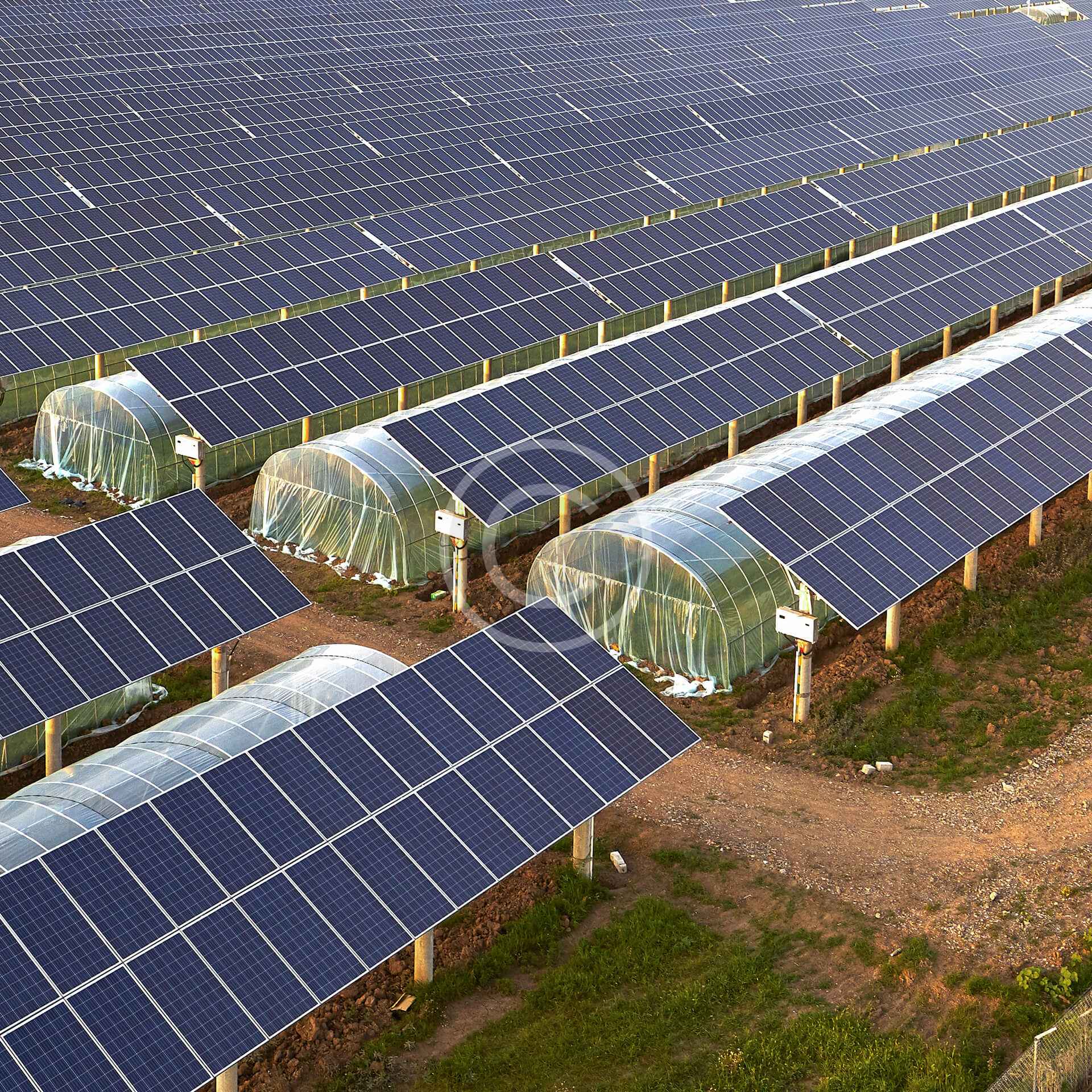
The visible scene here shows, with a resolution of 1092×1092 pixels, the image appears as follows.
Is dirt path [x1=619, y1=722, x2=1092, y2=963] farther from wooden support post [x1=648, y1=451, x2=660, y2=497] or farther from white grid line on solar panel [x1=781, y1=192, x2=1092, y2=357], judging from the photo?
white grid line on solar panel [x1=781, y1=192, x2=1092, y2=357]

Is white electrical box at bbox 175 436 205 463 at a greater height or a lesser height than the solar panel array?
lesser

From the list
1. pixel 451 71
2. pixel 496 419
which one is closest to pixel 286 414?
pixel 496 419

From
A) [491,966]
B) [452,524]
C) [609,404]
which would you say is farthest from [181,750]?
[609,404]

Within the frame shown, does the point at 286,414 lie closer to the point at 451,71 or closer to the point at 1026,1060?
the point at 1026,1060

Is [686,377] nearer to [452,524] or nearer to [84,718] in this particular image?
[452,524]

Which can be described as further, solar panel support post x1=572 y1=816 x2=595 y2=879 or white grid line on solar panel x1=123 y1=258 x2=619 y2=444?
white grid line on solar panel x1=123 y1=258 x2=619 y2=444

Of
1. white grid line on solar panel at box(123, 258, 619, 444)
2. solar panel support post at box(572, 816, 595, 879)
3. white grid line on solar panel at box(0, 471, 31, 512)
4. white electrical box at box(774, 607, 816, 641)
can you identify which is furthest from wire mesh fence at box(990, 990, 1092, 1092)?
white grid line on solar panel at box(123, 258, 619, 444)

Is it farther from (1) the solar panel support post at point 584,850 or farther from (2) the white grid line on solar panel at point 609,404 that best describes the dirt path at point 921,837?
(2) the white grid line on solar panel at point 609,404

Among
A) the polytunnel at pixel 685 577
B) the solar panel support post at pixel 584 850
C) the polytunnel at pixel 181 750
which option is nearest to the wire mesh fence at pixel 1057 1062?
the solar panel support post at pixel 584 850
